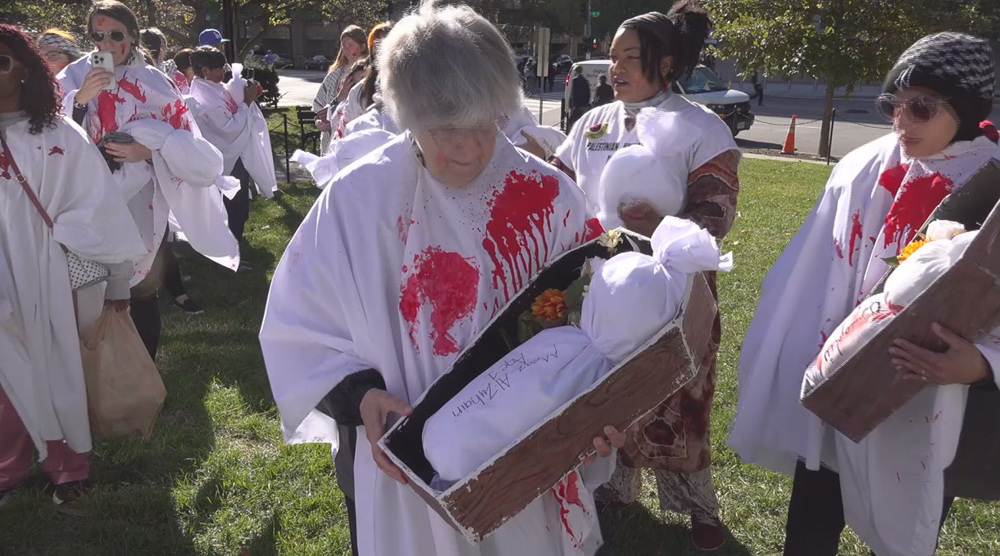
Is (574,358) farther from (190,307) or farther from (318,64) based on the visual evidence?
(318,64)

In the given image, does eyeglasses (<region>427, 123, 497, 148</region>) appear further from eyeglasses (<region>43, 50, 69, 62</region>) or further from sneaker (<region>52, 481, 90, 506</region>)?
eyeglasses (<region>43, 50, 69, 62</region>)

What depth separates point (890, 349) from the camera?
6.08 feet

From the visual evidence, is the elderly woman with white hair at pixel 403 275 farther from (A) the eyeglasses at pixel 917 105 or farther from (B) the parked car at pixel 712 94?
(B) the parked car at pixel 712 94

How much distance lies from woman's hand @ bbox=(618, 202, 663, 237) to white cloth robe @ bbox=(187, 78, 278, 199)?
586cm

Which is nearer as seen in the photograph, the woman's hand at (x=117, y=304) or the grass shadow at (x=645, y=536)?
the grass shadow at (x=645, y=536)

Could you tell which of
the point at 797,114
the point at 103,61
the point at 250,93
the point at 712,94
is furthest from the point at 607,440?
the point at 797,114

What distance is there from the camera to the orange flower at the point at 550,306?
1834mm

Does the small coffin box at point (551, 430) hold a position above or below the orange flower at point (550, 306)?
below

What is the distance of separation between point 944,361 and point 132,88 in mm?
4024

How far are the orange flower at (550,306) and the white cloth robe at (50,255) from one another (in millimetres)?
2310

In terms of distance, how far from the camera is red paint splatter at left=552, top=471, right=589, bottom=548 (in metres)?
2.09

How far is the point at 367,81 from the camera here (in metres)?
4.71

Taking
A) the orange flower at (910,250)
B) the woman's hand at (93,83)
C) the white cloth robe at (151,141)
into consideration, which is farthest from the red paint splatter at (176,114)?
the orange flower at (910,250)

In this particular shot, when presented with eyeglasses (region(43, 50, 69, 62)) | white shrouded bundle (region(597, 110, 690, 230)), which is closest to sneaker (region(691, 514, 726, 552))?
white shrouded bundle (region(597, 110, 690, 230))
